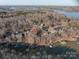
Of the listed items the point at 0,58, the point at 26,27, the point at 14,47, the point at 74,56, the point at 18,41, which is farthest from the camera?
the point at 26,27

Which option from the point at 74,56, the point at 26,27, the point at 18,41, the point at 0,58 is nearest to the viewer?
the point at 0,58

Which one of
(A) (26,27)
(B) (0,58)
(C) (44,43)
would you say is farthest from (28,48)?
(A) (26,27)

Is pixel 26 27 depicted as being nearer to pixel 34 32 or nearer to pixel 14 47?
pixel 34 32

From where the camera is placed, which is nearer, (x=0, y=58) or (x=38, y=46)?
(x=0, y=58)

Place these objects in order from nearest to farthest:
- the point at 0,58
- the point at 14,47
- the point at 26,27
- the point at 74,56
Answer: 1. the point at 0,58
2. the point at 74,56
3. the point at 14,47
4. the point at 26,27

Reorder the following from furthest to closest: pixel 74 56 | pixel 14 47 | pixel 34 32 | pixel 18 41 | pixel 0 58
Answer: pixel 34 32 → pixel 18 41 → pixel 14 47 → pixel 74 56 → pixel 0 58

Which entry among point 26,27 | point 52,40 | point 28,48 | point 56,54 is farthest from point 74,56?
point 26,27

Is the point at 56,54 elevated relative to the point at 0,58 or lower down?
lower down

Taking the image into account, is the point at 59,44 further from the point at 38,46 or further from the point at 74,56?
the point at 74,56

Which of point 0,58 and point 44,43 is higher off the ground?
point 0,58
